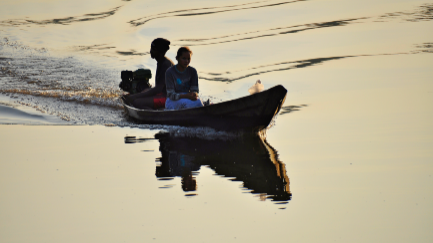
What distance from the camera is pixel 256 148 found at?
7.28 meters

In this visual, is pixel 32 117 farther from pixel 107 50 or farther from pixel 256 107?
pixel 107 50

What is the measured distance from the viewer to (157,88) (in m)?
8.99

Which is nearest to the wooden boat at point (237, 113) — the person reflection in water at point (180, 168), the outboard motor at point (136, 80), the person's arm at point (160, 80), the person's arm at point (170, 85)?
the person's arm at point (170, 85)

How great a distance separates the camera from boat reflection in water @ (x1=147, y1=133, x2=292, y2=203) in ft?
17.7

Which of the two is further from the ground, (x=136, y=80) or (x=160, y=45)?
(x=160, y=45)

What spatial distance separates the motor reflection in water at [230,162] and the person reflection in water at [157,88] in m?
0.97

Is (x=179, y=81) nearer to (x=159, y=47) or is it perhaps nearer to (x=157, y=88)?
(x=159, y=47)

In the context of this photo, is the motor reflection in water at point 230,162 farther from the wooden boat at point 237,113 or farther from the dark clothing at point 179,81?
the dark clothing at point 179,81

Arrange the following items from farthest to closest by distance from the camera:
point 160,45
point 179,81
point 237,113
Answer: point 160,45 < point 179,81 < point 237,113

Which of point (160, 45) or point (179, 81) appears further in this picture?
point (160, 45)

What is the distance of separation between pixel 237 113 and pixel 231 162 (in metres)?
1.47

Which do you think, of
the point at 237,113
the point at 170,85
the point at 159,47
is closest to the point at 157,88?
the point at 159,47

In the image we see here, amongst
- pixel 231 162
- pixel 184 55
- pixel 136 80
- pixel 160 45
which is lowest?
pixel 231 162

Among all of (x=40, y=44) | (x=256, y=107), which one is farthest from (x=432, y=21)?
(x=40, y=44)
